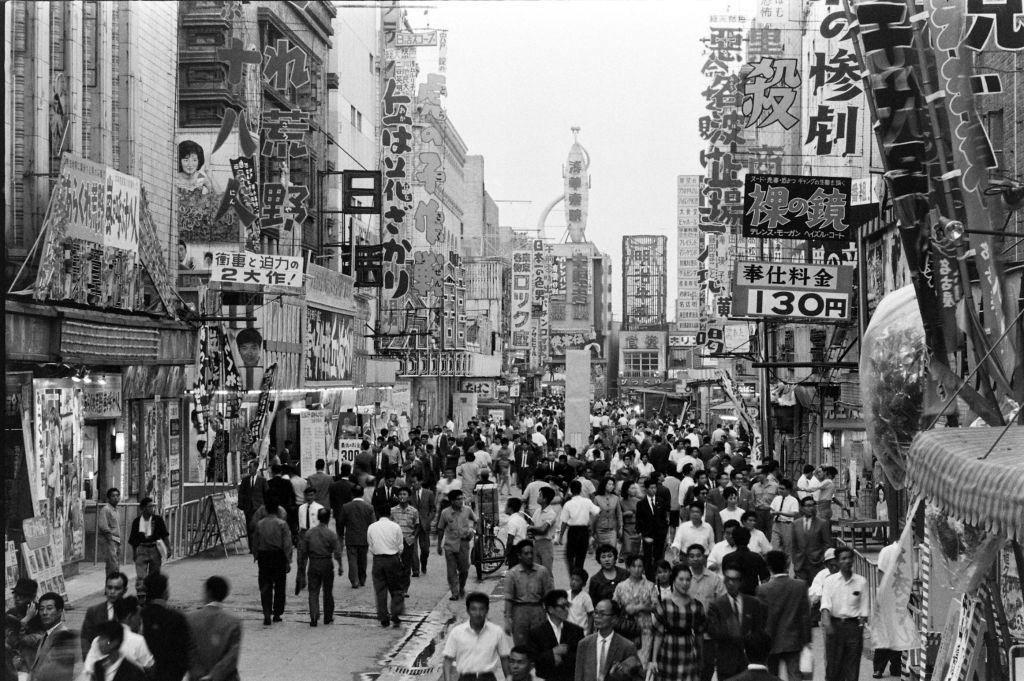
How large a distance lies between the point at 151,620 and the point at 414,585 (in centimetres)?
1055

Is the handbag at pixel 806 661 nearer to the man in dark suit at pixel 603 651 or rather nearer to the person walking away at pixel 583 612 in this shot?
the person walking away at pixel 583 612

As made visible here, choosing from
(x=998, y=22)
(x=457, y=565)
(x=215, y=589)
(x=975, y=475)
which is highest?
(x=998, y=22)

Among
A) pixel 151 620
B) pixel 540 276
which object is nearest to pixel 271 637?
pixel 151 620

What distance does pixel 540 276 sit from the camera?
374 feet

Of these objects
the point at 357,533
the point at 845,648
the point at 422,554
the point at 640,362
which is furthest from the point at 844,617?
the point at 640,362

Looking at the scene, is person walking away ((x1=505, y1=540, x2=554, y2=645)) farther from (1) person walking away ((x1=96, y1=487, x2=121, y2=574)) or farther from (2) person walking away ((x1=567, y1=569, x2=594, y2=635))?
(1) person walking away ((x1=96, y1=487, x2=121, y2=574))

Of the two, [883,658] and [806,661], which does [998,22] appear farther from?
[806,661]

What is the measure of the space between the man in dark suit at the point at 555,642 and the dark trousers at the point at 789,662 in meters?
1.57

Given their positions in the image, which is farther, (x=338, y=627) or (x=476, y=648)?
(x=338, y=627)

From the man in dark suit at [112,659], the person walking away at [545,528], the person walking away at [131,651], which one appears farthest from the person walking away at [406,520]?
the man in dark suit at [112,659]

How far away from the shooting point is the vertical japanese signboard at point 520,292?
9594 cm

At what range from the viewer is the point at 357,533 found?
17984mm

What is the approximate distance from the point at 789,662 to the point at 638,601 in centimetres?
123

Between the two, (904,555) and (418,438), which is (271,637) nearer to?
(904,555)
